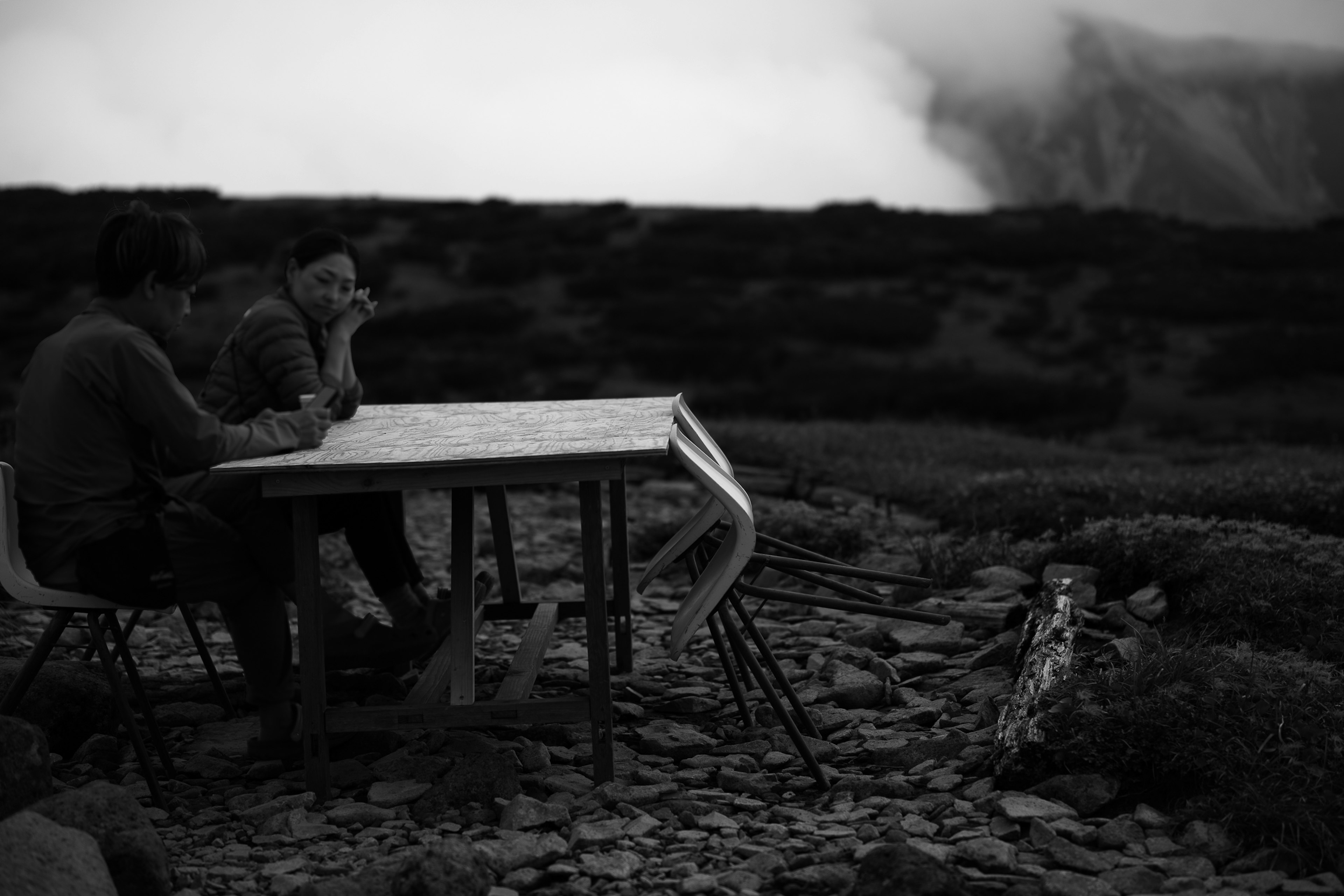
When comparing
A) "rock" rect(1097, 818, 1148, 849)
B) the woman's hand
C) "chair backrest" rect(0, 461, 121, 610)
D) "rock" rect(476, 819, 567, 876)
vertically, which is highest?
the woman's hand

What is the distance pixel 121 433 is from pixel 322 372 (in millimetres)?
1203

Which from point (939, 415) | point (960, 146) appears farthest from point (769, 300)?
point (960, 146)

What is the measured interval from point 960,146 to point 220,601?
4984 inches

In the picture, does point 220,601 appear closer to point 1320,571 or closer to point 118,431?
point 118,431

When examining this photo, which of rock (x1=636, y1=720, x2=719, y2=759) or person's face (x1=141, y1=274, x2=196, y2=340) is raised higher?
person's face (x1=141, y1=274, x2=196, y2=340)

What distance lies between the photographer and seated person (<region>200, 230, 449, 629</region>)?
4.34 m

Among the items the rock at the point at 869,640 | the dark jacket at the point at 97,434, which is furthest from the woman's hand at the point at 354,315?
the rock at the point at 869,640

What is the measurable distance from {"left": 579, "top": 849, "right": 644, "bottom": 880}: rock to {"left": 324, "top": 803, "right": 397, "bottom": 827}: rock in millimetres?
723

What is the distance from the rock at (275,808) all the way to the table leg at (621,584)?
5.66ft

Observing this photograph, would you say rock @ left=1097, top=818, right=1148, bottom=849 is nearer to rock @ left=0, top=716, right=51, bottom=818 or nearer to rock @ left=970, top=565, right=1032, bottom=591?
rock @ left=970, top=565, right=1032, bottom=591

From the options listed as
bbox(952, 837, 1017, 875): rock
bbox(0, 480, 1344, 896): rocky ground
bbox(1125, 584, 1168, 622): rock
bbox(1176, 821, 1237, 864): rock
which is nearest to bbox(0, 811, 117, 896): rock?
bbox(0, 480, 1344, 896): rocky ground

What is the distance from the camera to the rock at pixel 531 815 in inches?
132

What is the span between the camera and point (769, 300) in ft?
79.3

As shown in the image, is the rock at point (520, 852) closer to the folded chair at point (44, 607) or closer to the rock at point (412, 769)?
the rock at point (412, 769)
